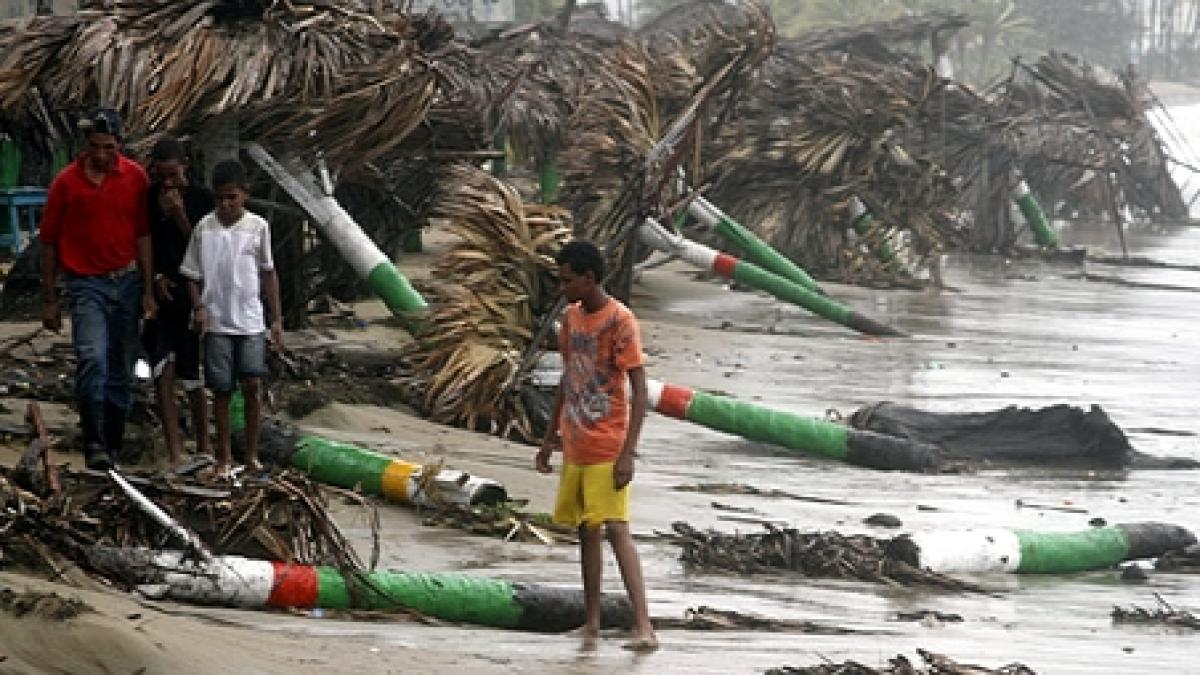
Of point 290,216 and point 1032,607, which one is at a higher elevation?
point 290,216

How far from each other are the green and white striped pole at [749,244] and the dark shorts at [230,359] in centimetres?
1293

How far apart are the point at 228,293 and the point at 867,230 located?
1783 centimetres

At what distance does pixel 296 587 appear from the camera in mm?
7406

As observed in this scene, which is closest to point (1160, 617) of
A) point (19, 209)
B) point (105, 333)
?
point (105, 333)

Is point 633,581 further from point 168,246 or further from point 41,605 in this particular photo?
point 168,246

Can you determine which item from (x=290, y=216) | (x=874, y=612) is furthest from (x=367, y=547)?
(x=290, y=216)

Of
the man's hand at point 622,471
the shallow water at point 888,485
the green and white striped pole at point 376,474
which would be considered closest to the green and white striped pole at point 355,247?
the shallow water at point 888,485

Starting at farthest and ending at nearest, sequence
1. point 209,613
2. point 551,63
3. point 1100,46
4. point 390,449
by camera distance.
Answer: point 1100,46, point 551,63, point 390,449, point 209,613

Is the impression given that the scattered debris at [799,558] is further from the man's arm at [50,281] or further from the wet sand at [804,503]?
the man's arm at [50,281]

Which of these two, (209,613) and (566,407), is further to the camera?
(566,407)

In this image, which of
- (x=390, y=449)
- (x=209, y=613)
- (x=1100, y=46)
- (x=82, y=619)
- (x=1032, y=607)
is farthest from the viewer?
(x=1100, y=46)

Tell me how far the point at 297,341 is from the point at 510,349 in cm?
135

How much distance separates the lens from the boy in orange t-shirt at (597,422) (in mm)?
7656

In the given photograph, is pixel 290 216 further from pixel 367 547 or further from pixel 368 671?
pixel 368 671
